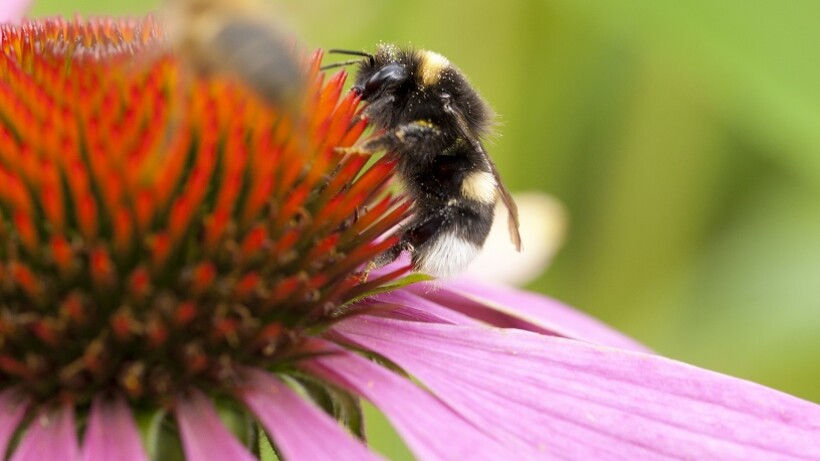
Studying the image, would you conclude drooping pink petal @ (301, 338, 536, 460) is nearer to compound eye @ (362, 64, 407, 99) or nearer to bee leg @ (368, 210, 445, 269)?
bee leg @ (368, 210, 445, 269)

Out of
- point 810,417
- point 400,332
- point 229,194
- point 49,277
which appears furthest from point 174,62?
point 810,417

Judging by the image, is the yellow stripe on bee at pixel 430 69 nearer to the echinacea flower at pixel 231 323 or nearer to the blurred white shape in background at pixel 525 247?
the echinacea flower at pixel 231 323

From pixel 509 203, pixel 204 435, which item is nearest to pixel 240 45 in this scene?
pixel 204 435

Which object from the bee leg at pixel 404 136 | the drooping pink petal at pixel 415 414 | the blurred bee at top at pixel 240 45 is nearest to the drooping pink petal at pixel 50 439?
the drooping pink petal at pixel 415 414

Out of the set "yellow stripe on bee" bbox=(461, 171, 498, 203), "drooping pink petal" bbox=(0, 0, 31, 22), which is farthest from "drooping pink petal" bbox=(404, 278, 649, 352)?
"drooping pink petal" bbox=(0, 0, 31, 22)

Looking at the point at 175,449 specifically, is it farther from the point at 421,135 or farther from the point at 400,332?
the point at 421,135
